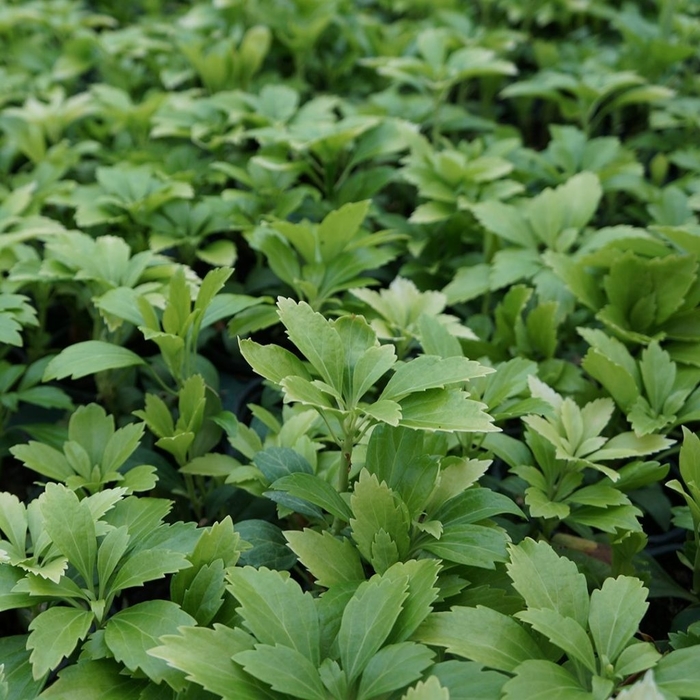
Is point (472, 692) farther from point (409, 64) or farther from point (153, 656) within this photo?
point (409, 64)

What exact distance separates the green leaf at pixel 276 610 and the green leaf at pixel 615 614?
318mm

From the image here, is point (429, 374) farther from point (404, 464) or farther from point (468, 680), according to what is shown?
point (468, 680)

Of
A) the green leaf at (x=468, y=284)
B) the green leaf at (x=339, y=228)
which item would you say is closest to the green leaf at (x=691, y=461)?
the green leaf at (x=468, y=284)

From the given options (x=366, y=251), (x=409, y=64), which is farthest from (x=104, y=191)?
(x=409, y=64)

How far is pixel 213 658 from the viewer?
0.78 meters

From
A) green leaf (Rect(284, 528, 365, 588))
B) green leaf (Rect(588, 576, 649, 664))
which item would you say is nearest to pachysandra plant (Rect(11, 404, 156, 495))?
green leaf (Rect(284, 528, 365, 588))

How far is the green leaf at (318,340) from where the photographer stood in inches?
37.3

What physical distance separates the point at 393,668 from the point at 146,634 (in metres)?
0.29

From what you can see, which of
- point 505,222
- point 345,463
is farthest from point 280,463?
point 505,222

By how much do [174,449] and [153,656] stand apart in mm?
412

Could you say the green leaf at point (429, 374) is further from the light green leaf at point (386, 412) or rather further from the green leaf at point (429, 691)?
the green leaf at point (429, 691)

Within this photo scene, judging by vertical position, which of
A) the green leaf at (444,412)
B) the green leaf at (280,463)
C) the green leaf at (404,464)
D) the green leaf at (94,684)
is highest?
the green leaf at (444,412)

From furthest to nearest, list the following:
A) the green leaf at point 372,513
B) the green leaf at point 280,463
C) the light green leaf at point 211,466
A: the light green leaf at point 211,466 < the green leaf at point 280,463 < the green leaf at point 372,513

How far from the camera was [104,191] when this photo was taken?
1763 millimetres
